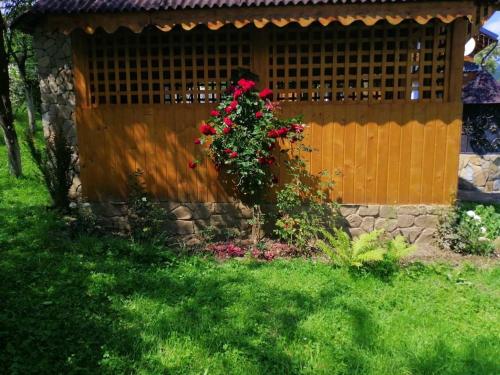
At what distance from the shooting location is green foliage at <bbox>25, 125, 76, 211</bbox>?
20.1 feet

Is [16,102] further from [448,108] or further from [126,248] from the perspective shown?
[448,108]

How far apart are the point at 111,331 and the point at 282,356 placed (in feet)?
4.70

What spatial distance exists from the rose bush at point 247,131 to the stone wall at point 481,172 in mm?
7570

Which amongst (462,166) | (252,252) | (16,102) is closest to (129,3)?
(252,252)

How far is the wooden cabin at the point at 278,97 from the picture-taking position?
610 cm

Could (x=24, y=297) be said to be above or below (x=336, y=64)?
below

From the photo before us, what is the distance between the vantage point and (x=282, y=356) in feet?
10.7

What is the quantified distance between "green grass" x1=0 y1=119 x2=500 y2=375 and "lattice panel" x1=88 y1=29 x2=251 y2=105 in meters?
2.49

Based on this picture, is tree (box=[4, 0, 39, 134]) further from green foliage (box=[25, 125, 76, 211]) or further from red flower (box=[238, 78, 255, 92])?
red flower (box=[238, 78, 255, 92])

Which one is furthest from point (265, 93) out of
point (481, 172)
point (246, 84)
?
point (481, 172)

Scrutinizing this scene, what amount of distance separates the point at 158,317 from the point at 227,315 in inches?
24.3

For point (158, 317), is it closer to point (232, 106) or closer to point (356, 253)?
point (356, 253)

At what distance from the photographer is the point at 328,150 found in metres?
6.30

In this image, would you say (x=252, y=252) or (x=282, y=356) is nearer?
(x=282, y=356)
